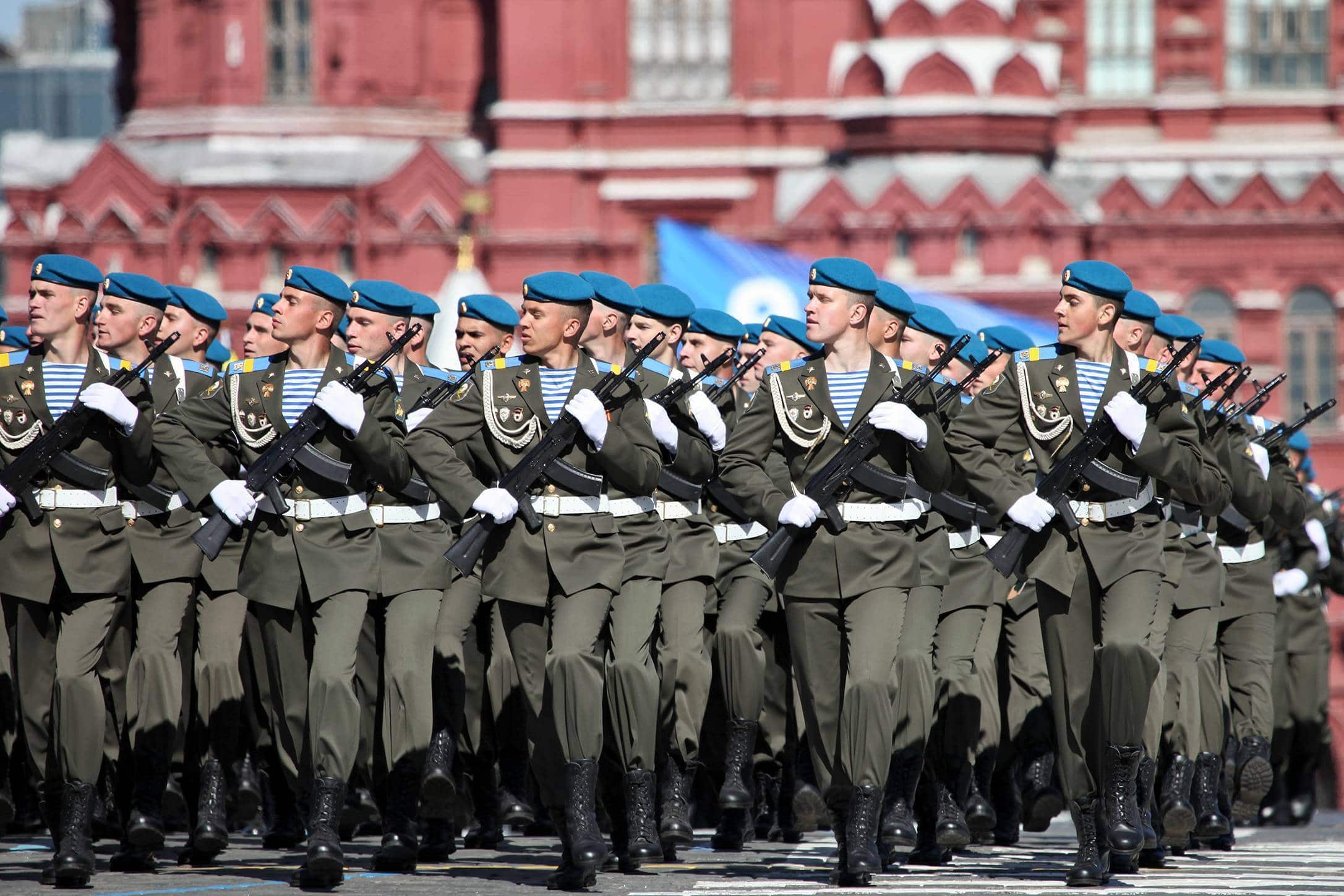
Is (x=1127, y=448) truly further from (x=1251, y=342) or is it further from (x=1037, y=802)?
(x=1251, y=342)

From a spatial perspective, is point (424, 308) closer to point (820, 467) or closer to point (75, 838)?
point (820, 467)

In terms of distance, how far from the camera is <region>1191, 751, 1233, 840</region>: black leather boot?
1015 cm

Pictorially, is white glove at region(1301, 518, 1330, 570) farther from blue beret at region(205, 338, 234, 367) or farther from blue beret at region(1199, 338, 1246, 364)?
blue beret at region(205, 338, 234, 367)

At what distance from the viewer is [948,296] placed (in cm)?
3077

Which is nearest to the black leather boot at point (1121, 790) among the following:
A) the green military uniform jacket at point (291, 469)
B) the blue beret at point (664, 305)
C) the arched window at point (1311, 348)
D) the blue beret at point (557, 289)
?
the blue beret at point (557, 289)

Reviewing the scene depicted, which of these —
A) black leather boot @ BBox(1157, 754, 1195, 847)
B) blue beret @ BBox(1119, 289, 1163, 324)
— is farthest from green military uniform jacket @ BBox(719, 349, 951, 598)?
black leather boot @ BBox(1157, 754, 1195, 847)

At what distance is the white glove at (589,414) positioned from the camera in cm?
847

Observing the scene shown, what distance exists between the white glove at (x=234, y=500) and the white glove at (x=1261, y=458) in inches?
169

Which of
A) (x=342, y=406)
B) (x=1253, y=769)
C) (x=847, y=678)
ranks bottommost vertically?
(x=1253, y=769)

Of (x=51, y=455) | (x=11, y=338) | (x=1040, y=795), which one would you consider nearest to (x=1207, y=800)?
(x=1040, y=795)

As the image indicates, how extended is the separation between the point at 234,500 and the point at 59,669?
0.73m

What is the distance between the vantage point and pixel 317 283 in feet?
28.7

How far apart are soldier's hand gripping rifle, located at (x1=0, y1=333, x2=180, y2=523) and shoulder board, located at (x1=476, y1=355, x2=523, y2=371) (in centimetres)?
97

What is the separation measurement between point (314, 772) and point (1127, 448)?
2.67m
